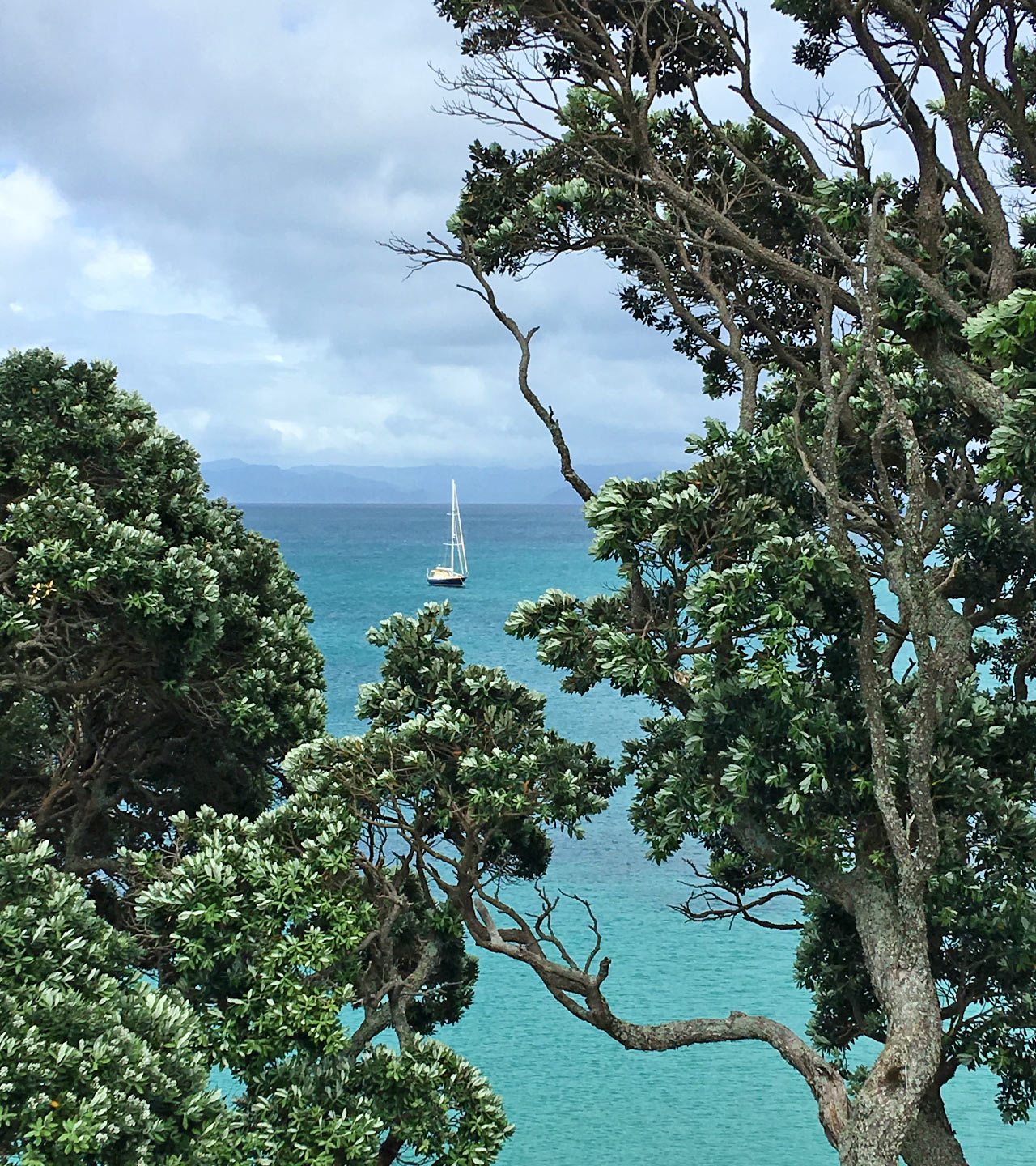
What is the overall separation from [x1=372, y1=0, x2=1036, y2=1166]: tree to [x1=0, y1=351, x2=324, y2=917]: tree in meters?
3.39

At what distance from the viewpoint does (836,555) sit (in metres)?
10.9

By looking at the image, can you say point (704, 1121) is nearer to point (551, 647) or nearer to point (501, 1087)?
point (501, 1087)

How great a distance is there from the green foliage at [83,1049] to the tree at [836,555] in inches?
129

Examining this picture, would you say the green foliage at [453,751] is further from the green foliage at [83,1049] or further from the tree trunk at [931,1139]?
the tree trunk at [931,1139]

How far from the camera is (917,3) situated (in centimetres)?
1406

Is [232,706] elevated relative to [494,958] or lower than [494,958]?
elevated

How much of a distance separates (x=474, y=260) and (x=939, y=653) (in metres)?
7.40

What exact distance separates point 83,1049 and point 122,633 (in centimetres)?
555

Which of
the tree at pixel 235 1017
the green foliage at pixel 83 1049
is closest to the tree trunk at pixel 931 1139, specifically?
the tree at pixel 235 1017

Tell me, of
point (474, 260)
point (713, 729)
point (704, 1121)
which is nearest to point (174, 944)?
point (713, 729)

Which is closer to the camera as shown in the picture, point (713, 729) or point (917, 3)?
point (713, 729)

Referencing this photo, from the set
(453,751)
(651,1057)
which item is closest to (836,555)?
(453,751)

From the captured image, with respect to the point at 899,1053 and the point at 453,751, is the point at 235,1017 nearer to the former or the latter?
the point at 453,751

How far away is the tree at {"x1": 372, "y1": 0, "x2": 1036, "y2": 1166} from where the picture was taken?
10883 mm
